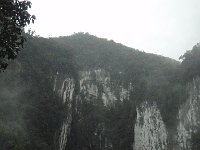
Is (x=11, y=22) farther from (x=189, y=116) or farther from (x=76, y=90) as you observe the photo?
(x=76, y=90)

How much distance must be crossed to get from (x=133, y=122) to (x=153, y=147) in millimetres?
3179

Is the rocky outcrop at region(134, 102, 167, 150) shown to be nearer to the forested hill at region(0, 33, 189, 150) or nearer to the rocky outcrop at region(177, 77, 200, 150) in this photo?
the forested hill at region(0, 33, 189, 150)

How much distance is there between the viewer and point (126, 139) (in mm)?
30797

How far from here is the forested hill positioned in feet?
89.1

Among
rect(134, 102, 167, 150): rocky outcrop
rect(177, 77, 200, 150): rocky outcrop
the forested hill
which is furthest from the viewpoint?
rect(134, 102, 167, 150): rocky outcrop

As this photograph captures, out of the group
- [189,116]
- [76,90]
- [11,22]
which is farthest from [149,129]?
[11,22]

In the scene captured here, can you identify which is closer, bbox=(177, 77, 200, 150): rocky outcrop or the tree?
the tree

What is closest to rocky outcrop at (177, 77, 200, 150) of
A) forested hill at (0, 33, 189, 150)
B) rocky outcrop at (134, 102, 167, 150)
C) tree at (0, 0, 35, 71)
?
forested hill at (0, 33, 189, 150)

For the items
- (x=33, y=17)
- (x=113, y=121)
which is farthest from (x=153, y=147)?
(x=33, y=17)

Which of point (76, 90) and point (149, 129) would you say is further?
point (76, 90)

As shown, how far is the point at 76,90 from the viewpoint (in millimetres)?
33781

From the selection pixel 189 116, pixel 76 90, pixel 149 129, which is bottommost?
pixel 149 129

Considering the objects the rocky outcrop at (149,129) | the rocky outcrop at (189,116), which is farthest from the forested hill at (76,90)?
the rocky outcrop at (189,116)

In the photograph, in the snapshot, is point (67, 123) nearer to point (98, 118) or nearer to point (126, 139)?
point (98, 118)
